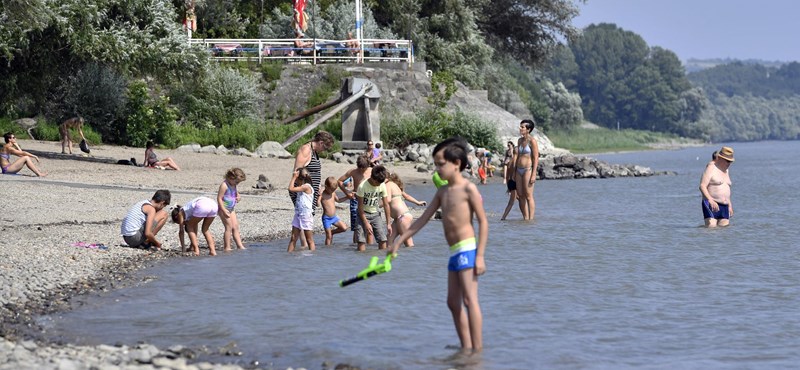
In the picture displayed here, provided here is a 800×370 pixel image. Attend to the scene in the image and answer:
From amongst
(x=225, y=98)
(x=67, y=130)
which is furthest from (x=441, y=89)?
(x=67, y=130)

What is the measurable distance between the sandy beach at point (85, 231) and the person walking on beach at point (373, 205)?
2.19 metres

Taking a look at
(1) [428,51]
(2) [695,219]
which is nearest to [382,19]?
(1) [428,51]

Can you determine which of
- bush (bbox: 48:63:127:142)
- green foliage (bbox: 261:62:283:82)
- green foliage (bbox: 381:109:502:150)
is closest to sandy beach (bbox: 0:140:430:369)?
bush (bbox: 48:63:127:142)

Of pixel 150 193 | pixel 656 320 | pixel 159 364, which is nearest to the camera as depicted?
pixel 159 364

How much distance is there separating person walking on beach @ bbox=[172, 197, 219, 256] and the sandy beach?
28 cm

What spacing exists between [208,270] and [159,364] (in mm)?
6121

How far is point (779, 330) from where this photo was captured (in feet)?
37.6

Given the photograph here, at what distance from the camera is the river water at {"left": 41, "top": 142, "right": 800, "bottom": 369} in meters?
10.4

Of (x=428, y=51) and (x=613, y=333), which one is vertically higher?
(x=428, y=51)

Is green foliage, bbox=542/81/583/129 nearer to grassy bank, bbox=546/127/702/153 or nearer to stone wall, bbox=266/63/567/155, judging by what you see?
grassy bank, bbox=546/127/702/153

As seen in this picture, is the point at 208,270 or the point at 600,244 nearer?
the point at 208,270

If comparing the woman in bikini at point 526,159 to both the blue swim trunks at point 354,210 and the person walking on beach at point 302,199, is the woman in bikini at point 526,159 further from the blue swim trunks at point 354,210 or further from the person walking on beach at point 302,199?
the person walking on beach at point 302,199

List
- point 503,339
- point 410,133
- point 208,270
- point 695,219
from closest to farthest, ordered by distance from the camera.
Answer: point 503,339 < point 208,270 < point 695,219 < point 410,133

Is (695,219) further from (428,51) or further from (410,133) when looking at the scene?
(428,51)
